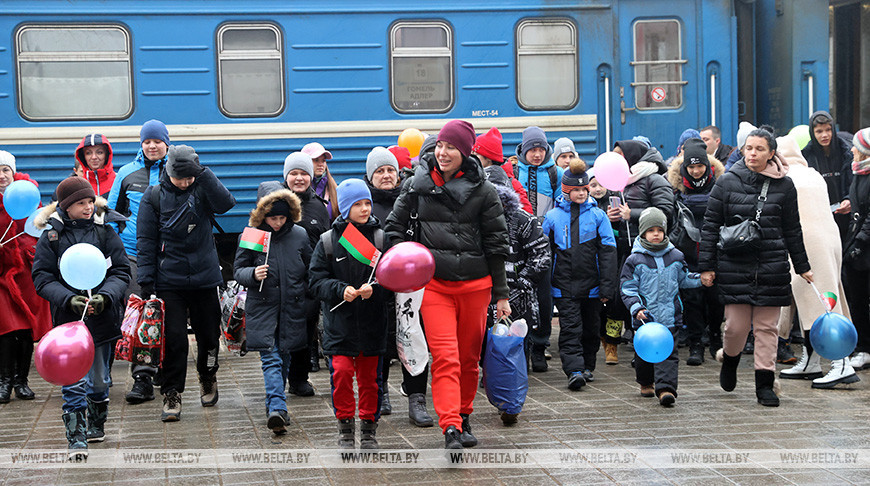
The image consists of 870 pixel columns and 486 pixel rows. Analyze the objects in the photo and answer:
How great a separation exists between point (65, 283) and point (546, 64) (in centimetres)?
659

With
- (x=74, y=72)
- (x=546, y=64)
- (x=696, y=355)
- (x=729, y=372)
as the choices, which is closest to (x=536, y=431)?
(x=729, y=372)

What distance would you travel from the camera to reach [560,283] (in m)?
8.05

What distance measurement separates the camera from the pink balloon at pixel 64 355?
543cm

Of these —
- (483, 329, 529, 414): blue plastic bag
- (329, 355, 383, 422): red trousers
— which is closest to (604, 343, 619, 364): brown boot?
(483, 329, 529, 414): blue plastic bag

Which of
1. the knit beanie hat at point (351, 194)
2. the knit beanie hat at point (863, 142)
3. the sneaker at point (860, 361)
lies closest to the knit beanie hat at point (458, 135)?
the knit beanie hat at point (351, 194)

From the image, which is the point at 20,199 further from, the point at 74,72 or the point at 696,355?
the point at 696,355

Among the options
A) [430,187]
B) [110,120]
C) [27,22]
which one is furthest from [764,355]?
[27,22]

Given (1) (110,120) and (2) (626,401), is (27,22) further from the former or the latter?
(2) (626,401)

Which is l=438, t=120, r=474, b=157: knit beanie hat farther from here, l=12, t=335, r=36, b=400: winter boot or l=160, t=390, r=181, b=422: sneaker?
l=12, t=335, r=36, b=400: winter boot

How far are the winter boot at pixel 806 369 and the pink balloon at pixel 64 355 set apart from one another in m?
5.34

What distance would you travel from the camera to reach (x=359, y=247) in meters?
5.87

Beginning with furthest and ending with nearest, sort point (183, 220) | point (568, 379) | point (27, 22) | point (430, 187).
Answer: point (27, 22) → point (568, 379) → point (183, 220) → point (430, 187)

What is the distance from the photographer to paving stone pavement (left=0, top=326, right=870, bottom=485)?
525 cm

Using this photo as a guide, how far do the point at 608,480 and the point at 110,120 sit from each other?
739 centimetres
